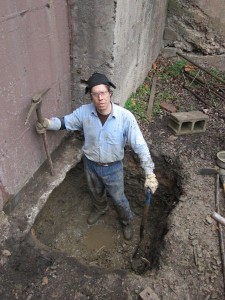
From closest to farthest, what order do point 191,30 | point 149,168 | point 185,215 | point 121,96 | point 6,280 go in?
1. point 6,280
2. point 149,168
3. point 185,215
4. point 121,96
5. point 191,30

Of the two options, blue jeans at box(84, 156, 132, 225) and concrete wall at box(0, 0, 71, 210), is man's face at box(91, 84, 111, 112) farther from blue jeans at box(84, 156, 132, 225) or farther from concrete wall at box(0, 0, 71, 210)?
blue jeans at box(84, 156, 132, 225)

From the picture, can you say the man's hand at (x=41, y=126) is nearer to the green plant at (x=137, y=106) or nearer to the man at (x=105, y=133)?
the man at (x=105, y=133)

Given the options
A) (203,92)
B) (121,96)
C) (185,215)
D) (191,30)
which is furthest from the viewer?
(191,30)

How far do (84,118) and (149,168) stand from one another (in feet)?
3.42

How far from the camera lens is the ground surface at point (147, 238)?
10.7 feet

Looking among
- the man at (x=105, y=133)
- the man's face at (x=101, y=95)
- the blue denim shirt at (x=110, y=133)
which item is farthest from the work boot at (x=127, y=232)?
the man's face at (x=101, y=95)

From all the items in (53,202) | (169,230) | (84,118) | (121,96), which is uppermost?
(84,118)

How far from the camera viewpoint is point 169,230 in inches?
155

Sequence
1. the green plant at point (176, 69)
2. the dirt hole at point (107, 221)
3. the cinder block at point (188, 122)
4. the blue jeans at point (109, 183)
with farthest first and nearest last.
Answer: the green plant at point (176, 69), the cinder block at point (188, 122), the dirt hole at point (107, 221), the blue jeans at point (109, 183)

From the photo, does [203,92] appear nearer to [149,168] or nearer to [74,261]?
[149,168]

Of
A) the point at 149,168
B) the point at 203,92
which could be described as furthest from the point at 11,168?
the point at 203,92

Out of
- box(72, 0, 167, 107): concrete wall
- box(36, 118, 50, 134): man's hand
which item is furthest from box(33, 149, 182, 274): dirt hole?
box(72, 0, 167, 107): concrete wall

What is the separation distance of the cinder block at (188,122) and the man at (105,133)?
1.58 m

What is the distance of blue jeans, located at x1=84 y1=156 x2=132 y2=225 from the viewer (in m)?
4.21
